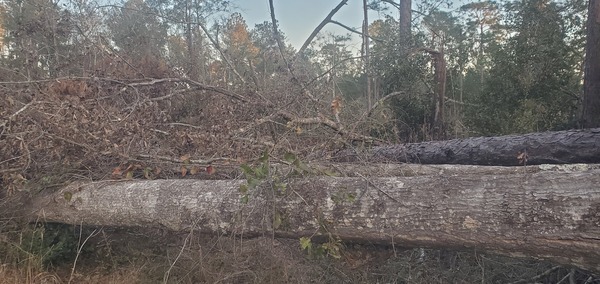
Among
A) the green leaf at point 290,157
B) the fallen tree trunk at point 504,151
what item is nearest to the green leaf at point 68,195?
the green leaf at point 290,157

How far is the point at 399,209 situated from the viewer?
236 cm

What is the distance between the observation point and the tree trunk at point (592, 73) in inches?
219

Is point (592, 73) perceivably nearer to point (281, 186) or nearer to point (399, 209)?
point (399, 209)

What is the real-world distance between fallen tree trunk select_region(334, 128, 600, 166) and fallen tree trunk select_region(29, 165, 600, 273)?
606 millimetres

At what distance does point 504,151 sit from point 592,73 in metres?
2.75

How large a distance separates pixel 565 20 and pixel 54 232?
802 centimetres

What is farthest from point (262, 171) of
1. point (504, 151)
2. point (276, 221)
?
point (504, 151)

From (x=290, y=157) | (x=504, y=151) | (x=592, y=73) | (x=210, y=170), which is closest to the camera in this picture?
(x=290, y=157)

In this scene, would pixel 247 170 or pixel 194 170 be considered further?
pixel 194 170

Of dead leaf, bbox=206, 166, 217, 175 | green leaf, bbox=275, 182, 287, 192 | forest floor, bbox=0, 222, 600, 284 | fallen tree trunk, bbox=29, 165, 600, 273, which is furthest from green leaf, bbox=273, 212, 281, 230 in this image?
dead leaf, bbox=206, 166, 217, 175

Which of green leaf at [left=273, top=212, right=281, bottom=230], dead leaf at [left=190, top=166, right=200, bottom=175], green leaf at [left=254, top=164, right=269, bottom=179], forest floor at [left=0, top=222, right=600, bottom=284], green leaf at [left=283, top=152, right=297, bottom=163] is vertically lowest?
forest floor at [left=0, top=222, right=600, bottom=284]

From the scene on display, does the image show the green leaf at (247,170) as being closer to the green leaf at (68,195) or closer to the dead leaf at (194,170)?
the dead leaf at (194,170)

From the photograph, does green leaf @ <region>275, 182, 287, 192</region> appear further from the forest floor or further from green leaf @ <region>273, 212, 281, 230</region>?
the forest floor

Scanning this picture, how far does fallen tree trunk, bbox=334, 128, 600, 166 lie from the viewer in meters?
3.49
